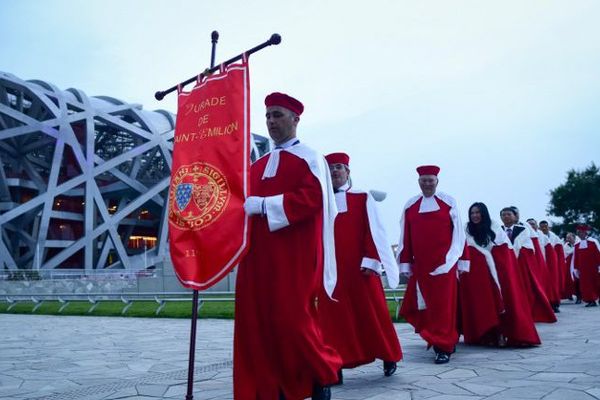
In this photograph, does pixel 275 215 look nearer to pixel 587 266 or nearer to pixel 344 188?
pixel 344 188

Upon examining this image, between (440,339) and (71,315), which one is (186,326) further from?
(440,339)

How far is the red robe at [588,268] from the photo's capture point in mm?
13773

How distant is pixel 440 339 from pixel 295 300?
9.74 feet

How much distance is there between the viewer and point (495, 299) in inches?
279

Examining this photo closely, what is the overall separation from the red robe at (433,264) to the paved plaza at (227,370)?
38 centimetres

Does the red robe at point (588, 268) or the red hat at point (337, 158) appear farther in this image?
the red robe at point (588, 268)

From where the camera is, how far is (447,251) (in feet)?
20.5

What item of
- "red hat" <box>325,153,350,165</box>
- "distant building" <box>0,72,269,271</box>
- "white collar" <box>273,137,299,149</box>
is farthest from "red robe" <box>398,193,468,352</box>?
"distant building" <box>0,72,269,271</box>

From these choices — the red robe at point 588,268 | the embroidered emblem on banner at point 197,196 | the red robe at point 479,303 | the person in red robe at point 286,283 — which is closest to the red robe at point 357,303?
the person in red robe at point 286,283

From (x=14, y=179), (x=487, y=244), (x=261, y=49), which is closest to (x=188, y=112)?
(x=261, y=49)

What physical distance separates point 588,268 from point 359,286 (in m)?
11.2

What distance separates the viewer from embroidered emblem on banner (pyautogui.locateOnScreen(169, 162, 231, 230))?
3.59 meters

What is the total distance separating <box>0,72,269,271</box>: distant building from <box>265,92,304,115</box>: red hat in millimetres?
33386

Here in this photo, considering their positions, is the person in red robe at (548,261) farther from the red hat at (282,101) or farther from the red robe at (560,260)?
the red hat at (282,101)
